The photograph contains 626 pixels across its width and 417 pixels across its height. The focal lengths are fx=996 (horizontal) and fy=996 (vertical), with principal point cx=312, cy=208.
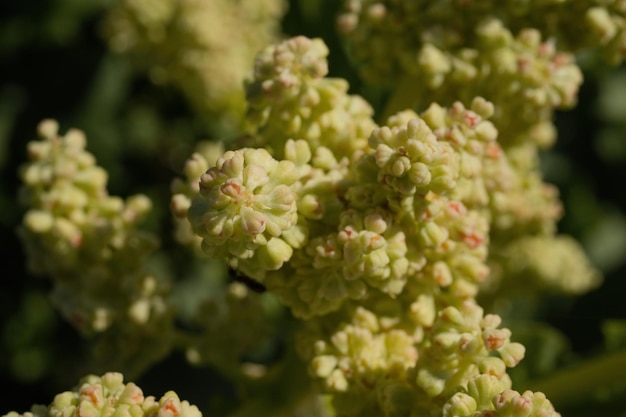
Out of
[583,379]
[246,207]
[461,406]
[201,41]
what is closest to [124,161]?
[201,41]

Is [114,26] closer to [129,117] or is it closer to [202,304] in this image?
[129,117]

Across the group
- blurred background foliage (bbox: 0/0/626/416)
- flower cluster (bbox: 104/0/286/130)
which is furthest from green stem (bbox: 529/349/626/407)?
flower cluster (bbox: 104/0/286/130)

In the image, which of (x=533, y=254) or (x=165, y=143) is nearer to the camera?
(x=533, y=254)

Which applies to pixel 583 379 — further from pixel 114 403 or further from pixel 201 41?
pixel 201 41

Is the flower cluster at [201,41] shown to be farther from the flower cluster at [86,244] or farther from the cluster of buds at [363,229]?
the cluster of buds at [363,229]

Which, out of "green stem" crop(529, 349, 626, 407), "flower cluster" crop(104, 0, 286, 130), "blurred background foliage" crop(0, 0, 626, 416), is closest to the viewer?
"green stem" crop(529, 349, 626, 407)

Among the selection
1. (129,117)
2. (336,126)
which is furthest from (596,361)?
(129,117)

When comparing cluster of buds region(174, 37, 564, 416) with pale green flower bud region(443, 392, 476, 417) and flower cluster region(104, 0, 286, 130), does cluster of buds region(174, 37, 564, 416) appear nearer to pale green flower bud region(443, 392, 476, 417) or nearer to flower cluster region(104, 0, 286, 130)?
pale green flower bud region(443, 392, 476, 417)

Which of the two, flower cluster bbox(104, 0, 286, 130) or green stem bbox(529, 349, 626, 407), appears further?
flower cluster bbox(104, 0, 286, 130)
